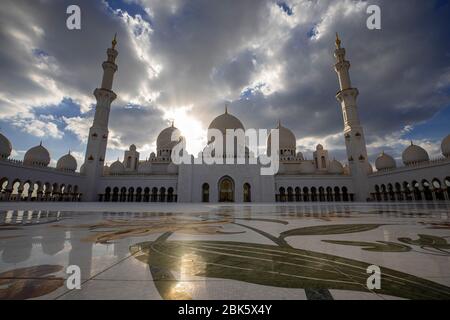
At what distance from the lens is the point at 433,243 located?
5.10ft

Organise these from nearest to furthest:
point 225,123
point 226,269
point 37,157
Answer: point 226,269 < point 37,157 < point 225,123

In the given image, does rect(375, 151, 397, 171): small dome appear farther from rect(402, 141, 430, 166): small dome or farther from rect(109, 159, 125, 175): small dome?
rect(109, 159, 125, 175): small dome

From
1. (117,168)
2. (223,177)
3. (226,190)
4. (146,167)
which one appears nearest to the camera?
(223,177)

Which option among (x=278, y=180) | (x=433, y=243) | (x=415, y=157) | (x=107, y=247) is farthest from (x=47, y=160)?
(x=415, y=157)

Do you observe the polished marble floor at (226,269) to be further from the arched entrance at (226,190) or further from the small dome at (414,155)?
the small dome at (414,155)

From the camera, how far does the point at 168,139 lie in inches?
1243

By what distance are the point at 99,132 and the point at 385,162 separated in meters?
33.0

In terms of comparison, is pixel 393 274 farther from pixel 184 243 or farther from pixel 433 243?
pixel 184 243

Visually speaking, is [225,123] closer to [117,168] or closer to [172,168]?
[172,168]

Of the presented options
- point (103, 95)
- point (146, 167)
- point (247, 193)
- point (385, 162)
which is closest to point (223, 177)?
point (247, 193)

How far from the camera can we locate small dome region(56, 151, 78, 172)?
26.3 metres

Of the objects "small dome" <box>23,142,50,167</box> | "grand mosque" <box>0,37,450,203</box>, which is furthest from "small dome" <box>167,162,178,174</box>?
"small dome" <box>23,142,50,167</box>

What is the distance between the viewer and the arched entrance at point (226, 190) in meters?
22.8

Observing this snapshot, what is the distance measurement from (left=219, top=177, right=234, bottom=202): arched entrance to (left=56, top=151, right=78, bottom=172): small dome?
1902 centimetres
